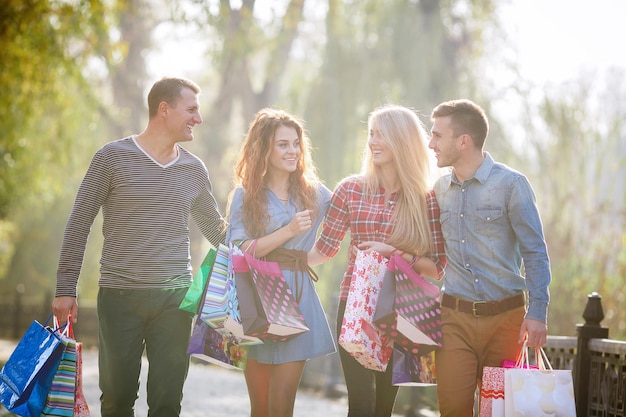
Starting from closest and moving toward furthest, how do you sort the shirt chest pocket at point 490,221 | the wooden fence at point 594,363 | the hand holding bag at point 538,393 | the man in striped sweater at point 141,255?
the hand holding bag at point 538,393 → the shirt chest pocket at point 490,221 → the man in striped sweater at point 141,255 → the wooden fence at point 594,363

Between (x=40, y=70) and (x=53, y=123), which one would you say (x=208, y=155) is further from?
(x=40, y=70)

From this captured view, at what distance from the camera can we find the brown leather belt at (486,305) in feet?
15.4

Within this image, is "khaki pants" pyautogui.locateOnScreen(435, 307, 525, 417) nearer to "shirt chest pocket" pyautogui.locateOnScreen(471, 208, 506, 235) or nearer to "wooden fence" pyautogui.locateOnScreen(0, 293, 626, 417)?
"shirt chest pocket" pyautogui.locateOnScreen(471, 208, 506, 235)

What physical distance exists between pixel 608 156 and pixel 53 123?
34.4 feet

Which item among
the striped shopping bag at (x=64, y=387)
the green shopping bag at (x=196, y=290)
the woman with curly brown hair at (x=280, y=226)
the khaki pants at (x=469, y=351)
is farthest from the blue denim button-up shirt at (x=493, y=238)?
the striped shopping bag at (x=64, y=387)

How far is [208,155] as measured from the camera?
2292 cm

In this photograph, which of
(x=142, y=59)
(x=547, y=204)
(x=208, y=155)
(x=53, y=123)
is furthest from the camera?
(x=142, y=59)

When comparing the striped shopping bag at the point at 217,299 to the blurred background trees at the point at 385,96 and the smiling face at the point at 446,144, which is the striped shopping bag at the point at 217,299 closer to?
the smiling face at the point at 446,144

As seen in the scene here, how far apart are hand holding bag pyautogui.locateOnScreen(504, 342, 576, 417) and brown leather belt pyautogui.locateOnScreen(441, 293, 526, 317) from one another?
0.41 meters

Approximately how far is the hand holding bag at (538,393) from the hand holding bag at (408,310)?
493 mm

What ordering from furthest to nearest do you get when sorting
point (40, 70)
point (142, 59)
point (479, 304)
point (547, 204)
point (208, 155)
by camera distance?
point (142, 59), point (208, 155), point (547, 204), point (40, 70), point (479, 304)

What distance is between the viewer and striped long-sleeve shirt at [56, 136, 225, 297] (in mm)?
5000

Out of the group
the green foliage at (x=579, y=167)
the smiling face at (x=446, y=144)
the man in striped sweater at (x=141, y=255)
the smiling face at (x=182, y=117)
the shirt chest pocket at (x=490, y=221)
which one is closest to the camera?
the shirt chest pocket at (x=490, y=221)

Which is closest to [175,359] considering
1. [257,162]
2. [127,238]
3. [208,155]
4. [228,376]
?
[127,238]
